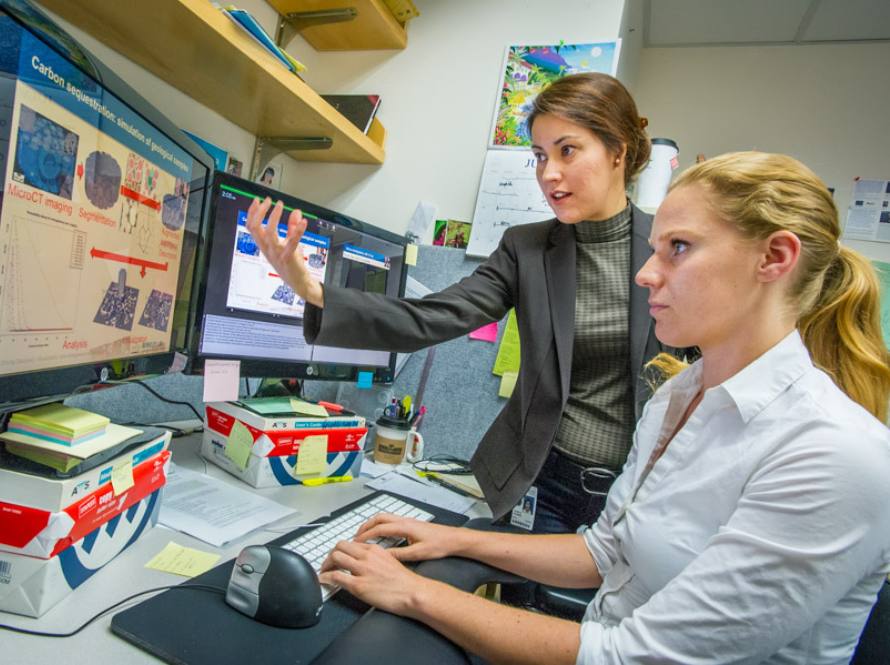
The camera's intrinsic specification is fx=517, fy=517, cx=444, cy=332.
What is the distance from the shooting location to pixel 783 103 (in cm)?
199

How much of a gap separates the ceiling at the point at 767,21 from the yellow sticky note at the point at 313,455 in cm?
187

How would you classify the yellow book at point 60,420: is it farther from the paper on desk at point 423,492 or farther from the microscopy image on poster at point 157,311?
the paper on desk at point 423,492

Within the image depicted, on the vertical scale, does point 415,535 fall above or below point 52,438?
below

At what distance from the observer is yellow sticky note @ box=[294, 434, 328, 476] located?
3.04 feet

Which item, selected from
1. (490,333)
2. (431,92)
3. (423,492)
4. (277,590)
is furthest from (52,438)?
(431,92)

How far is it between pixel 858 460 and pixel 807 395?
9cm

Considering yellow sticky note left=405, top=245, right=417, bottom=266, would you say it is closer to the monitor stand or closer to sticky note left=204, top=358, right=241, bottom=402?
the monitor stand

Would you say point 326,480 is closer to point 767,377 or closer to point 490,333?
point 490,333

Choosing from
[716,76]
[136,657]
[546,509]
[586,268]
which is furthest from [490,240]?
[716,76]

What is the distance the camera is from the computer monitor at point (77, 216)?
17.8 inches

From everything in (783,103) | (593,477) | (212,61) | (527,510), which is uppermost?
(783,103)

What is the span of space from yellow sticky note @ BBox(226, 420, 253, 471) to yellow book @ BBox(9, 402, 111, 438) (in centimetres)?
32

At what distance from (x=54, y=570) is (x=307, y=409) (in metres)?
0.53

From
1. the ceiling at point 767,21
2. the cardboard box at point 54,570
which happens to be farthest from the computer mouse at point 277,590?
the ceiling at point 767,21
